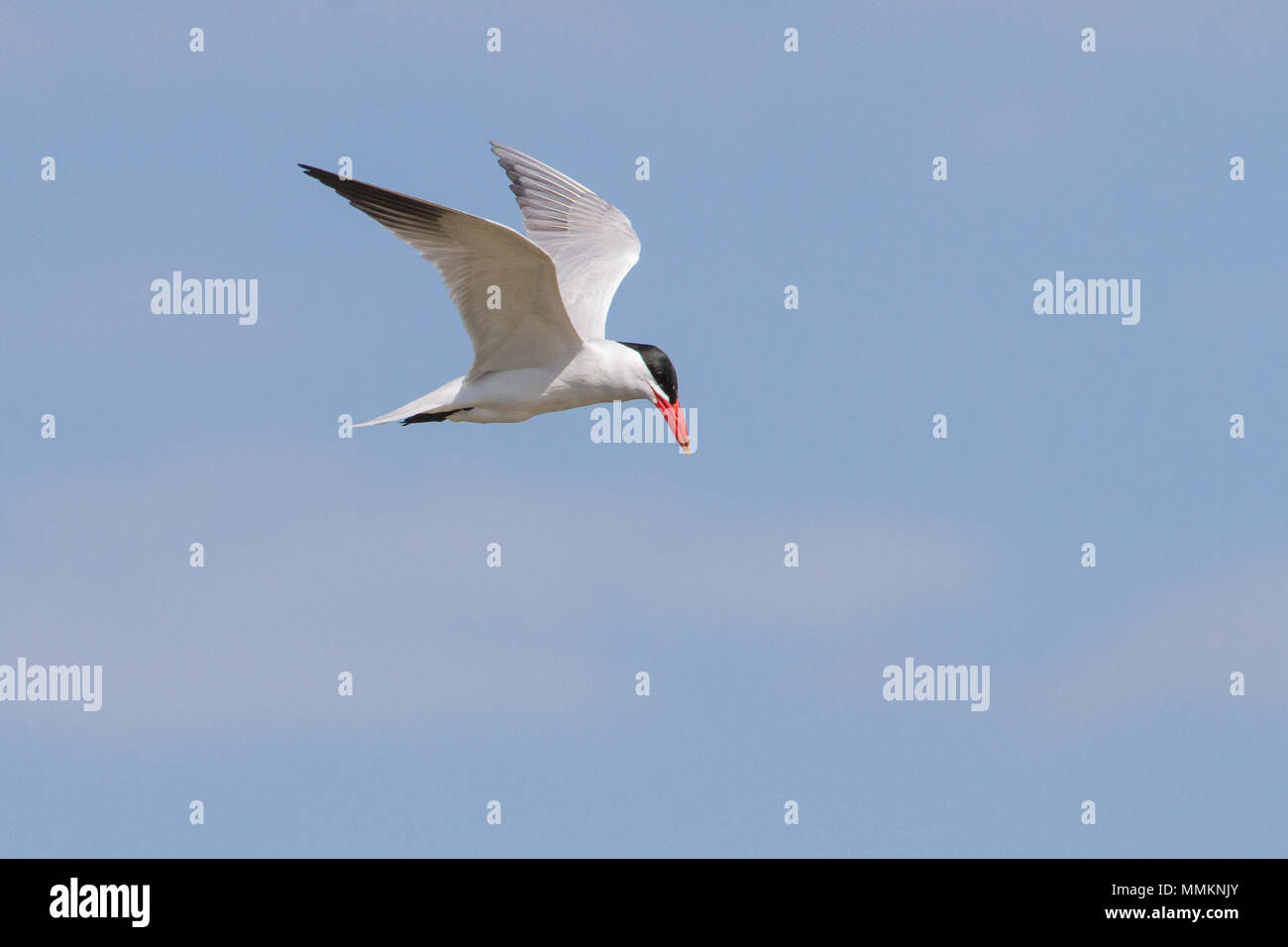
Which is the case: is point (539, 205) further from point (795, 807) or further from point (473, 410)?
point (795, 807)

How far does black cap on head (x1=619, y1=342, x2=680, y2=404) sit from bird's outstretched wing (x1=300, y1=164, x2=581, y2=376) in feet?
1.86

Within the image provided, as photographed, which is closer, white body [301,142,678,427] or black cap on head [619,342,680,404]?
white body [301,142,678,427]

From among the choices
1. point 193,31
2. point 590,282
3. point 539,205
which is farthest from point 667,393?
point 193,31

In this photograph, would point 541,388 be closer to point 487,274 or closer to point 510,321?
point 510,321

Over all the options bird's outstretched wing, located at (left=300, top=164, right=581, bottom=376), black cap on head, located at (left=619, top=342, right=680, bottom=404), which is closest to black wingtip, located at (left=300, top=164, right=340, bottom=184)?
bird's outstretched wing, located at (left=300, top=164, right=581, bottom=376)

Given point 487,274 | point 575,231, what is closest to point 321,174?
point 487,274

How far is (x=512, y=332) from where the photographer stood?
532 inches

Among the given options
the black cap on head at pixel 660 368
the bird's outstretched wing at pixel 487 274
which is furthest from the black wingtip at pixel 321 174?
the black cap on head at pixel 660 368

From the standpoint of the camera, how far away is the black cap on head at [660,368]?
14.0 metres

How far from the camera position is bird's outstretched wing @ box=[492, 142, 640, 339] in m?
15.6

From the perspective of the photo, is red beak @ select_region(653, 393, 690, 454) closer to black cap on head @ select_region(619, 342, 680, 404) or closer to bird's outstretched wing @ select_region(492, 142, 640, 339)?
black cap on head @ select_region(619, 342, 680, 404)

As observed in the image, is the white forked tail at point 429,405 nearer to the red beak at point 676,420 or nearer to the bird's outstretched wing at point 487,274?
the bird's outstretched wing at point 487,274

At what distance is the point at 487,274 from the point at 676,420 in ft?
6.63

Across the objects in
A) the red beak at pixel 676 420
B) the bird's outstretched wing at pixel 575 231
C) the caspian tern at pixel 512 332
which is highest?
the bird's outstretched wing at pixel 575 231
